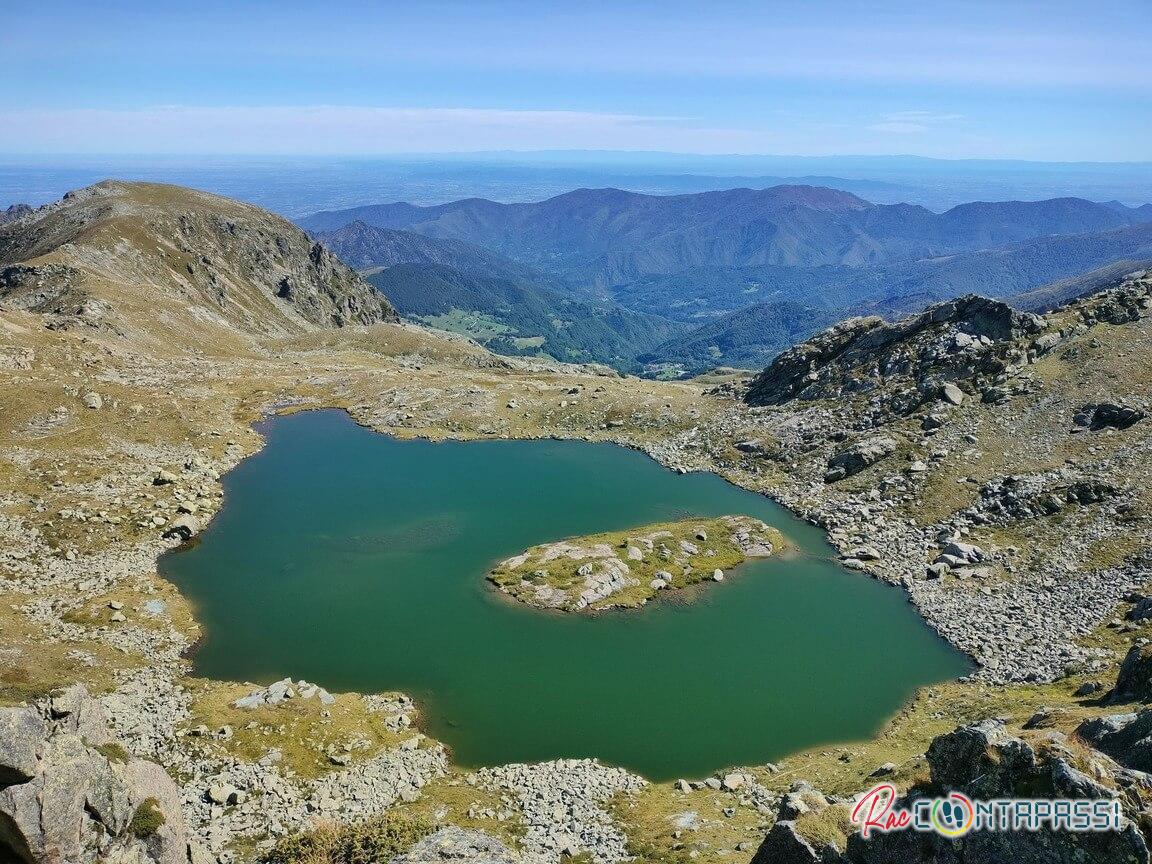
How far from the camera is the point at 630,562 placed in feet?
206

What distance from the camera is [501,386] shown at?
11644cm

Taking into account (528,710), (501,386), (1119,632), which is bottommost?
(528,710)

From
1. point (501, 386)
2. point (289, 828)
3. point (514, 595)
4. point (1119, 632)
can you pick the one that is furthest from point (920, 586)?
point (501, 386)

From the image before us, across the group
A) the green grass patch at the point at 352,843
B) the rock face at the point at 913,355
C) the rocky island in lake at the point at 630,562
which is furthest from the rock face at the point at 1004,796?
the rock face at the point at 913,355

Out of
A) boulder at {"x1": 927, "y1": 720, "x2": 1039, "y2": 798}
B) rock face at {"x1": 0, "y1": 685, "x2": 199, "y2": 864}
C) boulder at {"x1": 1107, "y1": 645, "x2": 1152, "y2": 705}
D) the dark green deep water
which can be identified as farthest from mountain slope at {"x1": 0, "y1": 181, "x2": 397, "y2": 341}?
boulder at {"x1": 1107, "y1": 645, "x2": 1152, "y2": 705}

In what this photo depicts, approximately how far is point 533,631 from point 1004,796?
1501 inches

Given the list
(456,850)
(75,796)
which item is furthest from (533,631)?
(75,796)

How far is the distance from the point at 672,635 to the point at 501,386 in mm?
69678

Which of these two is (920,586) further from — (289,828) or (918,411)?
(289,828)

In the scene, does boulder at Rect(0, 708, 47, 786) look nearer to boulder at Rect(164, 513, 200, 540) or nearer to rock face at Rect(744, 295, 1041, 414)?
boulder at Rect(164, 513, 200, 540)

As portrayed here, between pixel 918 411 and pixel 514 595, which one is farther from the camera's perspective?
pixel 918 411

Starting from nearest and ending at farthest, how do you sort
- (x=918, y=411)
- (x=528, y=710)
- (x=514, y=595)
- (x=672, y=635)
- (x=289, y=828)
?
1. (x=289, y=828)
2. (x=528, y=710)
3. (x=672, y=635)
4. (x=514, y=595)
5. (x=918, y=411)

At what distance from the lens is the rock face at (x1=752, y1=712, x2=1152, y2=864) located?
18.4m

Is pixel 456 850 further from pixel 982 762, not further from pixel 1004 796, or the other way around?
pixel 1004 796
